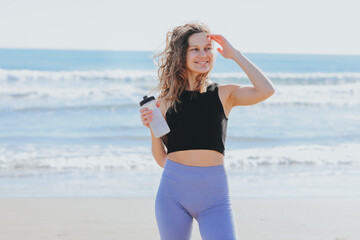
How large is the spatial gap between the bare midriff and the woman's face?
0.50 m

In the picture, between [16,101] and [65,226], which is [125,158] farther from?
[16,101]

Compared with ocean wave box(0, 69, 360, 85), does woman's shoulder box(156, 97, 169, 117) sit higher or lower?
higher

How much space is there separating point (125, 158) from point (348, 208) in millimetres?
4519

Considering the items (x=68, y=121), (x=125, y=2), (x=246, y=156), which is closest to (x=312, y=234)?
(x=246, y=156)

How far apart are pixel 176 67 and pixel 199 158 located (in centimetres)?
59

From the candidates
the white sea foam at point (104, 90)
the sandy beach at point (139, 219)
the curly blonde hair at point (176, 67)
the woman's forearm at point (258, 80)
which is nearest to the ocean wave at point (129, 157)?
the sandy beach at point (139, 219)

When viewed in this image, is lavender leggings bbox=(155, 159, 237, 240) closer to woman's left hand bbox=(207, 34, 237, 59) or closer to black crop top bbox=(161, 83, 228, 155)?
black crop top bbox=(161, 83, 228, 155)

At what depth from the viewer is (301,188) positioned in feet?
25.1

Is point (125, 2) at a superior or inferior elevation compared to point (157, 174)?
superior

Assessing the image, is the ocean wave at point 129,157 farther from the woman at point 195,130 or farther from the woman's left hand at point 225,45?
the woman's left hand at point 225,45

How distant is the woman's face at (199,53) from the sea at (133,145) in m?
4.30

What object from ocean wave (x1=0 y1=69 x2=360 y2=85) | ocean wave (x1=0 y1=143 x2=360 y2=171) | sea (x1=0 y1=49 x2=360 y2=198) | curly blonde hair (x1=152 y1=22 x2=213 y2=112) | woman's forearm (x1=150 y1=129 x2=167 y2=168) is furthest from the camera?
ocean wave (x1=0 y1=69 x2=360 y2=85)

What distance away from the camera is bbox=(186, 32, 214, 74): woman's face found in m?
3.07

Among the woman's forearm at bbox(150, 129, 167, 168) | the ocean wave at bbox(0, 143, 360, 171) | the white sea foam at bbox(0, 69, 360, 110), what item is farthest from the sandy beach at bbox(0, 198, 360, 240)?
the white sea foam at bbox(0, 69, 360, 110)
